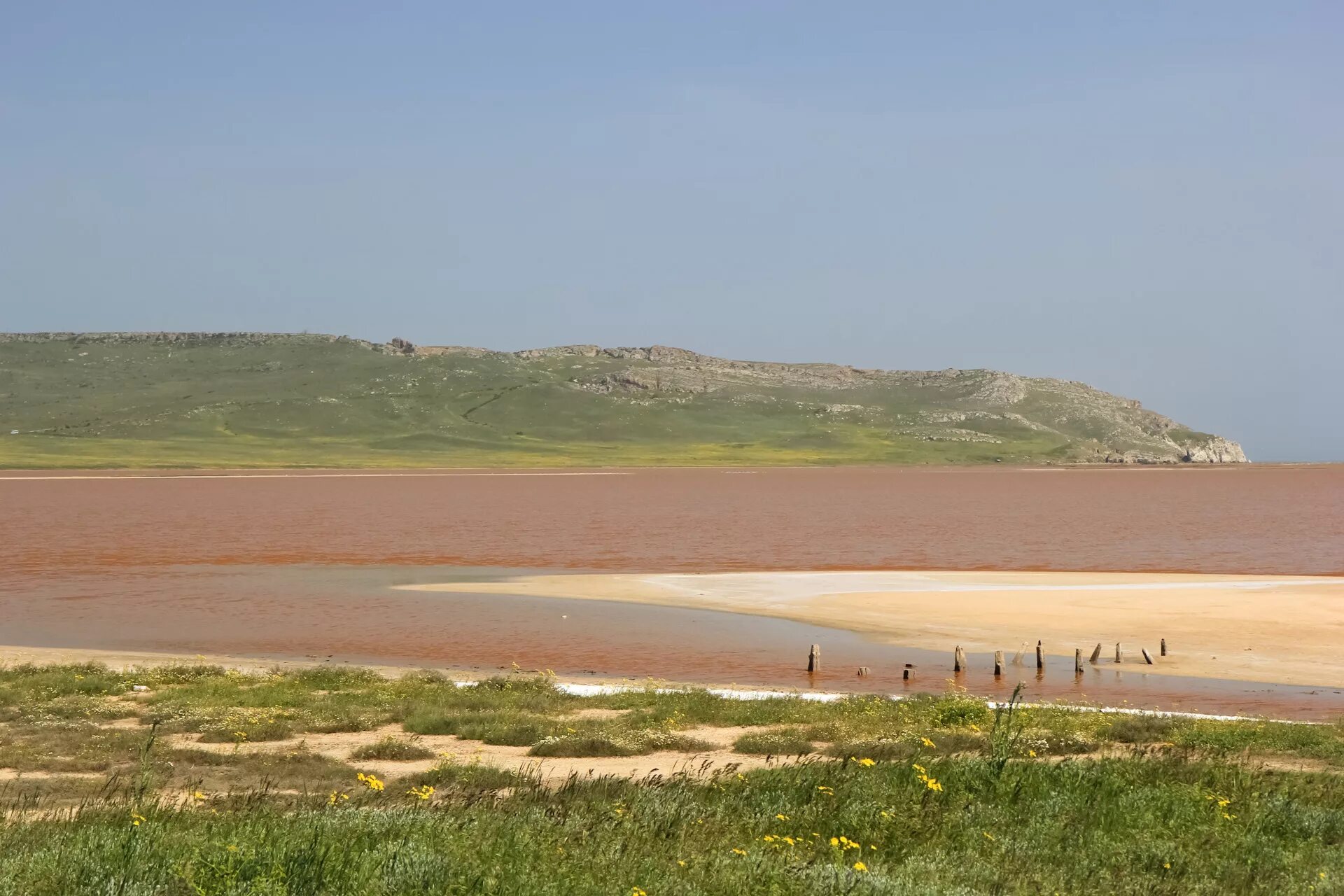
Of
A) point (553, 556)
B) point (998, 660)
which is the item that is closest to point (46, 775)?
point (998, 660)

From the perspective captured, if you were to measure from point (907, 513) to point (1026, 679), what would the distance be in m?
79.3

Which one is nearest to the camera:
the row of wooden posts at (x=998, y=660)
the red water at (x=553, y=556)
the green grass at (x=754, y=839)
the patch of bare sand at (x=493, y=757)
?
the green grass at (x=754, y=839)

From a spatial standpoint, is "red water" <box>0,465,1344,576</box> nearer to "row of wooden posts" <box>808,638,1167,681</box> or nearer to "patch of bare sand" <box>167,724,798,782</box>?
"row of wooden posts" <box>808,638,1167,681</box>

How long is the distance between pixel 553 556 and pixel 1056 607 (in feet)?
101

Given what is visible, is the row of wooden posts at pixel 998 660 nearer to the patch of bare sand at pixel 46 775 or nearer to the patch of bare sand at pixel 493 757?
the patch of bare sand at pixel 493 757

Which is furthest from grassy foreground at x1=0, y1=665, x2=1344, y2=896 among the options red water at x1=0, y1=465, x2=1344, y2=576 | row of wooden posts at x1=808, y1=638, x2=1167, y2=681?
red water at x1=0, y1=465, x2=1344, y2=576

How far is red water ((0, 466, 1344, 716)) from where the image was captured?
3697 cm

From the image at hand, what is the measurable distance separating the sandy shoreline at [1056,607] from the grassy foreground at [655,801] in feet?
45.9

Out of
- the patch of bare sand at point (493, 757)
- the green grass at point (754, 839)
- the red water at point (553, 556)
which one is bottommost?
the red water at point (553, 556)

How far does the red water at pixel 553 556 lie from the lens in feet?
121

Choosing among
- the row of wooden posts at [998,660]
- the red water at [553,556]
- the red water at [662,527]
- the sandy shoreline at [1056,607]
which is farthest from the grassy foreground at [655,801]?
the red water at [662,527]

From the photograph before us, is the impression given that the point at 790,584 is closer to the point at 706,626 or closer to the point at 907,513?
the point at 706,626

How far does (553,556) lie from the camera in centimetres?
7031

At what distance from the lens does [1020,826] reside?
1332cm
